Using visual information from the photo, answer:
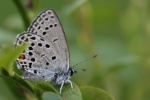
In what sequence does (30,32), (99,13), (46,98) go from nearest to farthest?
(30,32), (46,98), (99,13)

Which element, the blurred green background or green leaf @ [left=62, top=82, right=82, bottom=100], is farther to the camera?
the blurred green background

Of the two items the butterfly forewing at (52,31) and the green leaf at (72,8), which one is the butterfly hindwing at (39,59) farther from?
the green leaf at (72,8)

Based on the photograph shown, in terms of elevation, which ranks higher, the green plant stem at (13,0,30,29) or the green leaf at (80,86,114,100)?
the green plant stem at (13,0,30,29)

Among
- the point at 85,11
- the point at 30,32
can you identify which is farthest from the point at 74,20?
the point at 30,32

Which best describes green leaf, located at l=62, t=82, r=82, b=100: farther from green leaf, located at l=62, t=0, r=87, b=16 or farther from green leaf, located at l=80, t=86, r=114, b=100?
green leaf, located at l=62, t=0, r=87, b=16

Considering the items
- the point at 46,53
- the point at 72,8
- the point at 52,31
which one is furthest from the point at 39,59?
the point at 72,8

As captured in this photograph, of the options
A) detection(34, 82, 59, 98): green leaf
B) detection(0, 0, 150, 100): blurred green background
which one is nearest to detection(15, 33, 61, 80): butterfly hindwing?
detection(0, 0, 150, 100): blurred green background

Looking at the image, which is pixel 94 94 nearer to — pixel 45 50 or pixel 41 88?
pixel 41 88

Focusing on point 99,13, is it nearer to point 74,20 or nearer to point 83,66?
point 74,20
